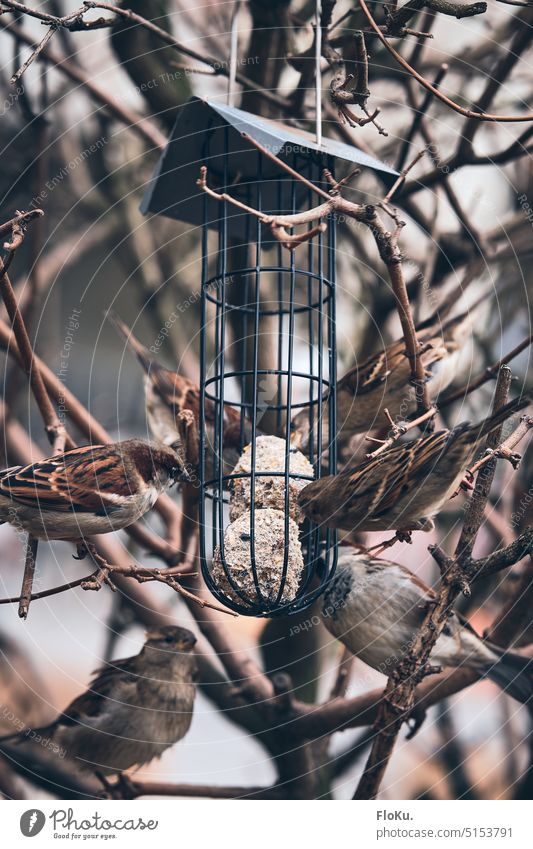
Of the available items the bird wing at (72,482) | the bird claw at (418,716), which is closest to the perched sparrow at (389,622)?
the bird claw at (418,716)

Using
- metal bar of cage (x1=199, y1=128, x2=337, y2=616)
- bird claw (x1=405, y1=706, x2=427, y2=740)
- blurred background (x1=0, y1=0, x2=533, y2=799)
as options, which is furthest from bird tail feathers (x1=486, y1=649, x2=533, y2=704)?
metal bar of cage (x1=199, y1=128, x2=337, y2=616)

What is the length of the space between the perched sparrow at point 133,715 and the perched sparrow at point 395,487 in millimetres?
1866

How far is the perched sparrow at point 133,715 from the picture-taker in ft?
19.2

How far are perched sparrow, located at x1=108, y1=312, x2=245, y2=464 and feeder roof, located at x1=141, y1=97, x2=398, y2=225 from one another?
36.1 inches

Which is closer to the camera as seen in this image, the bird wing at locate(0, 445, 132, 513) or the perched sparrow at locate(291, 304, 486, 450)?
the bird wing at locate(0, 445, 132, 513)

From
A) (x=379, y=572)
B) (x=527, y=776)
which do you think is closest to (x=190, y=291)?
(x=379, y=572)

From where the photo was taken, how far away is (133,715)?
5891 mm

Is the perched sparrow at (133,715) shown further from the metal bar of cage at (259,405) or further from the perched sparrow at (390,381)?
the perched sparrow at (390,381)

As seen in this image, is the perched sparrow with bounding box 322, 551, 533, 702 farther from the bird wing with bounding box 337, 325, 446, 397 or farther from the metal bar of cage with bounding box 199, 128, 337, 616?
the bird wing with bounding box 337, 325, 446, 397

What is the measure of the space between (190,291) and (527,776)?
3712 millimetres

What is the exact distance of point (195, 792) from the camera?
549cm

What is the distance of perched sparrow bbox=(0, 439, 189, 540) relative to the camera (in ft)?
15.0

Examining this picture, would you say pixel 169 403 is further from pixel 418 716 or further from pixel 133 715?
pixel 418 716

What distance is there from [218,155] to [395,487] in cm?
168
